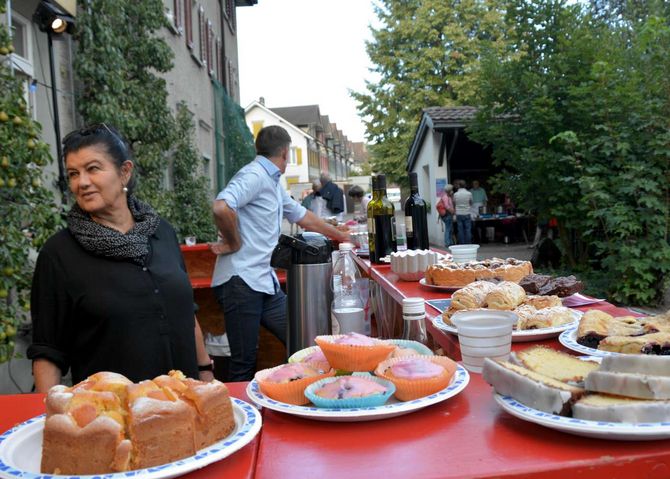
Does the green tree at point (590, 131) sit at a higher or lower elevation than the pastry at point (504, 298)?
higher

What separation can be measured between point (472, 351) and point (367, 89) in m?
35.6

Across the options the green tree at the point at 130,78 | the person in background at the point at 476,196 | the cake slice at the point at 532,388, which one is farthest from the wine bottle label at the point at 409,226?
the person in background at the point at 476,196

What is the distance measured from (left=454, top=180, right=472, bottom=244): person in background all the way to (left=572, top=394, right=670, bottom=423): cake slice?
17.5 meters

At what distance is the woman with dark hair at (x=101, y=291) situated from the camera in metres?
2.38

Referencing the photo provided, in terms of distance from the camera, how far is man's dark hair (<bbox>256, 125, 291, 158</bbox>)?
4.46 meters

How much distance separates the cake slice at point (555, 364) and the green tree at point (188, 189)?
1112cm

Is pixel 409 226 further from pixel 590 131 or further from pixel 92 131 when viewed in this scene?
pixel 590 131

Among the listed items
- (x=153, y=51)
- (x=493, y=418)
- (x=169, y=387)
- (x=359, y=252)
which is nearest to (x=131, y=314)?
(x=169, y=387)

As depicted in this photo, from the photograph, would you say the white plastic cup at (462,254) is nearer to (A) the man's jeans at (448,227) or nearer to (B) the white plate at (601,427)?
(B) the white plate at (601,427)

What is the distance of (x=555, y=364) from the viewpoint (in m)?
1.48

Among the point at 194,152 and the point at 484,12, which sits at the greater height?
the point at 484,12

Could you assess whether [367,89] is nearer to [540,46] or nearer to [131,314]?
[540,46]

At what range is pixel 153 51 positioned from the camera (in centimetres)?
984

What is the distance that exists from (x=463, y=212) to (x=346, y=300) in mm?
16178
